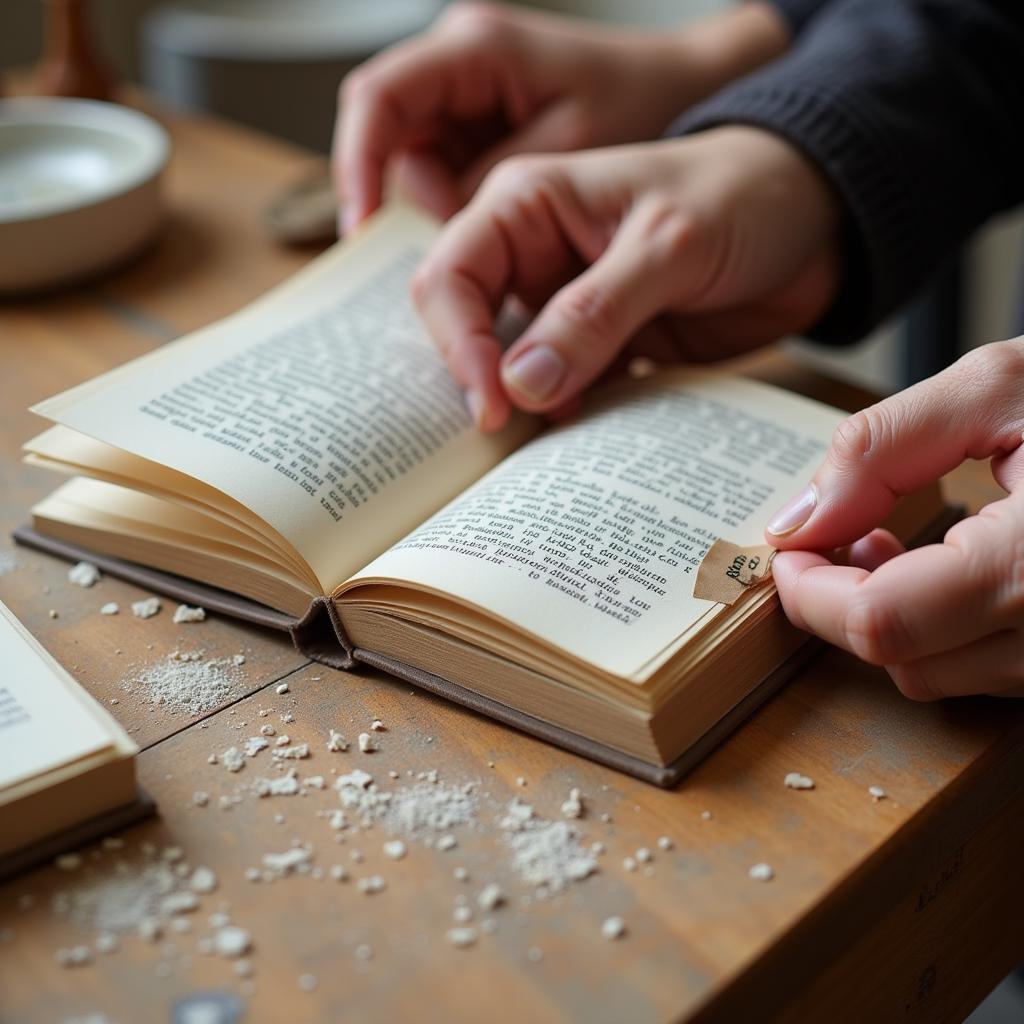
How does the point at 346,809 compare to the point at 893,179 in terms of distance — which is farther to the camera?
the point at 893,179

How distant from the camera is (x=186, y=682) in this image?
65 cm

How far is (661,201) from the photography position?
86 centimetres

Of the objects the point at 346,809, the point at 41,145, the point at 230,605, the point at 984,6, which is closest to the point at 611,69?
the point at 984,6

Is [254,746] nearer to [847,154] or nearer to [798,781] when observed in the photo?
[798,781]

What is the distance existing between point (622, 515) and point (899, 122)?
1.60ft

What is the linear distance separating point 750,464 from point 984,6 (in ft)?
1.98

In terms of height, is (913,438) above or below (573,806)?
above

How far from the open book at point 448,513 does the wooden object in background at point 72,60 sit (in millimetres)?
771

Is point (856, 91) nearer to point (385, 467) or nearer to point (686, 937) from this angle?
point (385, 467)

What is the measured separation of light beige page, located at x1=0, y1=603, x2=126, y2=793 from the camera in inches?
21.0

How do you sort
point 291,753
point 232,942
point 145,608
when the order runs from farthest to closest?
point 145,608 < point 291,753 < point 232,942

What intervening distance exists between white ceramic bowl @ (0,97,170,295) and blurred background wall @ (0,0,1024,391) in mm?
663

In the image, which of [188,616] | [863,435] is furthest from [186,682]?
[863,435]

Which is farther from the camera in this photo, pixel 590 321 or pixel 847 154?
pixel 847 154
